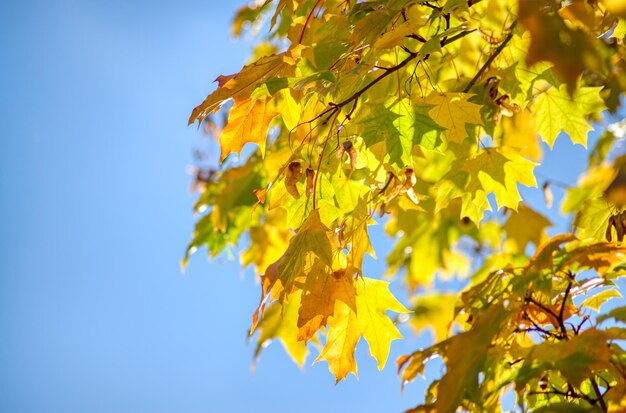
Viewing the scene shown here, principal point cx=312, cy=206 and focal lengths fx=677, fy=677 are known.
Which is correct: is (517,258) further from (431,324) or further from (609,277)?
(609,277)

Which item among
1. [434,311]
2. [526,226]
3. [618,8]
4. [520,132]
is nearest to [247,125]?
[618,8]

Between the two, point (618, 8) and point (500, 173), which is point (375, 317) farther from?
point (618, 8)

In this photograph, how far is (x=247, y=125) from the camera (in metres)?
1.61

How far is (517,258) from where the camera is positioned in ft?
8.66

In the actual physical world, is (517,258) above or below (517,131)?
below

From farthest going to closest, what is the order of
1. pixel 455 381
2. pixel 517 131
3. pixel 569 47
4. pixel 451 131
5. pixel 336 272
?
pixel 517 131 < pixel 451 131 < pixel 336 272 < pixel 455 381 < pixel 569 47

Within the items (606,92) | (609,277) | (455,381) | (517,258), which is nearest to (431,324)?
(517,258)

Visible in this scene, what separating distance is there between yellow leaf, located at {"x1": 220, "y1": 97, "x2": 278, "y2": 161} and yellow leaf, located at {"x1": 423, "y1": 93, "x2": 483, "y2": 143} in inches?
15.1

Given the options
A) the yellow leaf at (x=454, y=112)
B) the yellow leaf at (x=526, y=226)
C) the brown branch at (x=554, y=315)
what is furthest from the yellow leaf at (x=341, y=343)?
the yellow leaf at (x=526, y=226)

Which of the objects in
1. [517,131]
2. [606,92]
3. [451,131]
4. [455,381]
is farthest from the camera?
[517,131]

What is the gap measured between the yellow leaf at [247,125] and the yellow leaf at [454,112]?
383 mm

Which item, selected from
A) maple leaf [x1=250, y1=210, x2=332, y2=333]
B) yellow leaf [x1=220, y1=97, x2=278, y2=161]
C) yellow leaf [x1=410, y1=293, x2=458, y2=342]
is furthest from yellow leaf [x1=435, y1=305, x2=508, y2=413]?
yellow leaf [x1=410, y1=293, x2=458, y2=342]

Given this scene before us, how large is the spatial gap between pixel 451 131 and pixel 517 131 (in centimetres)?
104

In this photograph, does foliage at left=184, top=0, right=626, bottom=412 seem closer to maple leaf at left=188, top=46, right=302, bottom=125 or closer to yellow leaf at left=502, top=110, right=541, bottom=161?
maple leaf at left=188, top=46, right=302, bottom=125
